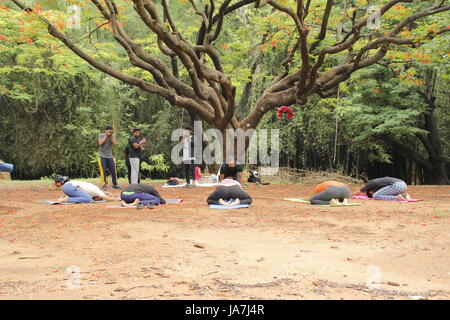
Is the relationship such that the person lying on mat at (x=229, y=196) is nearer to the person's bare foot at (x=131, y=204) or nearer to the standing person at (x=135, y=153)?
the person's bare foot at (x=131, y=204)

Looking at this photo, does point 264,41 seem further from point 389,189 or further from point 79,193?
point 79,193

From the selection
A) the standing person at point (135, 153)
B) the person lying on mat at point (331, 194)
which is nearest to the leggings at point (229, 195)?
the person lying on mat at point (331, 194)

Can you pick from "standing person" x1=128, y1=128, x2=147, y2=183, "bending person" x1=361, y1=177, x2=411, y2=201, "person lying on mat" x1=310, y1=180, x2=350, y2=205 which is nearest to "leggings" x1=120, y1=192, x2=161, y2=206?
"person lying on mat" x1=310, y1=180, x2=350, y2=205

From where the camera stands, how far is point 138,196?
324 inches

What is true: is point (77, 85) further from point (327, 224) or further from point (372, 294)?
point (372, 294)

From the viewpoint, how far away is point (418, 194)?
1066 centimetres

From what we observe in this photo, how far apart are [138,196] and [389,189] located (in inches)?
196

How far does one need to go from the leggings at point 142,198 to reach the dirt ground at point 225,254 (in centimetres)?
54

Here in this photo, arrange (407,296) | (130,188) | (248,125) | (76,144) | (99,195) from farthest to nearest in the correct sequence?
(76,144), (248,125), (99,195), (130,188), (407,296)

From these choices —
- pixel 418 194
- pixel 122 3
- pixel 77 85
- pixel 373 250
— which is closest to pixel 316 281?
pixel 373 250

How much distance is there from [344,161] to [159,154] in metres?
7.63

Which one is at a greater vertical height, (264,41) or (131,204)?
(264,41)

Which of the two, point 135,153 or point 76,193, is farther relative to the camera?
point 135,153

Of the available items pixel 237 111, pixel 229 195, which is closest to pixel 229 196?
pixel 229 195
